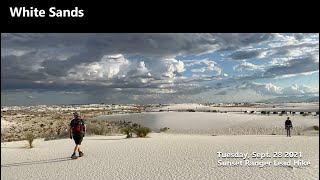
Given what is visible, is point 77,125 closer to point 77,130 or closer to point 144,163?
point 77,130

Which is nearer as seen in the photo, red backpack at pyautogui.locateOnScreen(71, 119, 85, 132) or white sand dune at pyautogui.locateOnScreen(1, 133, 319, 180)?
white sand dune at pyautogui.locateOnScreen(1, 133, 319, 180)

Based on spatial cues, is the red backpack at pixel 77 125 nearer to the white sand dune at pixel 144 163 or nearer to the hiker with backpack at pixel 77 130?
the hiker with backpack at pixel 77 130

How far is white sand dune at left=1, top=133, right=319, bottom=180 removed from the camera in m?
10.9

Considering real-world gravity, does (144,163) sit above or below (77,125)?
below

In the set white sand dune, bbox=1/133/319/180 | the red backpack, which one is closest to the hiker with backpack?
the red backpack

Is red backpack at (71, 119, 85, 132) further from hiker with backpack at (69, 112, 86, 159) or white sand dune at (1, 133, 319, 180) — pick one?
white sand dune at (1, 133, 319, 180)

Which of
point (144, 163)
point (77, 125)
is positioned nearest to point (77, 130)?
point (77, 125)

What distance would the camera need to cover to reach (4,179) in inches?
435

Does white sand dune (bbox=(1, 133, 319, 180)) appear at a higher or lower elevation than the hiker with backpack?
lower

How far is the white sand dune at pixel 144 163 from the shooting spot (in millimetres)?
10930

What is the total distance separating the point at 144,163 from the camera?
515 inches
